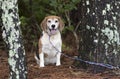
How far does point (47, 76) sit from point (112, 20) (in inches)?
55.9

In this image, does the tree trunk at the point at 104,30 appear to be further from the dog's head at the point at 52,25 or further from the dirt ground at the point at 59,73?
the dog's head at the point at 52,25

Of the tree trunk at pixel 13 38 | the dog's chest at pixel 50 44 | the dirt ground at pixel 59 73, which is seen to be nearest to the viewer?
the tree trunk at pixel 13 38

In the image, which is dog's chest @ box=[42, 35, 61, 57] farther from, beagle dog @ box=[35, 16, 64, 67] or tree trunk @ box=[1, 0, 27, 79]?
tree trunk @ box=[1, 0, 27, 79]

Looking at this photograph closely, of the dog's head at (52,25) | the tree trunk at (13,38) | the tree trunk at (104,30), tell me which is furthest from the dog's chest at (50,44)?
the tree trunk at (13,38)

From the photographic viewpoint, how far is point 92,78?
634 centimetres

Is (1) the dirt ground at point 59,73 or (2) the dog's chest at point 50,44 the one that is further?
(2) the dog's chest at point 50,44

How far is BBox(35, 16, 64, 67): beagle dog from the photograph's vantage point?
7.77m

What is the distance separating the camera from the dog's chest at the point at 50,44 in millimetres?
7766

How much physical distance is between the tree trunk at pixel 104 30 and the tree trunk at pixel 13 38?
1.47 metres

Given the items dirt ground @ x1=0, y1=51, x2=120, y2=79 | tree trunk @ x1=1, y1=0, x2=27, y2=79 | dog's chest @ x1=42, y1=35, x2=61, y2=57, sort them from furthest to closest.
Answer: dog's chest @ x1=42, y1=35, x2=61, y2=57 → dirt ground @ x1=0, y1=51, x2=120, y2=79 → tree trunk @ x1=1, y1=0, x2=27, y2=79

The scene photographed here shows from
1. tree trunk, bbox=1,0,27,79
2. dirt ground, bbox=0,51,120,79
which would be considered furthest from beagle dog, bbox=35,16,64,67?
tree trunk, bbox=1,0,27,79

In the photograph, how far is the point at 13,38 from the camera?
5520 millimetres

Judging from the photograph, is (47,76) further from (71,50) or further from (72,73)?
(71,50)

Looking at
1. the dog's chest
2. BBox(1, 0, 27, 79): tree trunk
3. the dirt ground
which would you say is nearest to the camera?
BBox(1, 0, 27, 79): tree trunk
